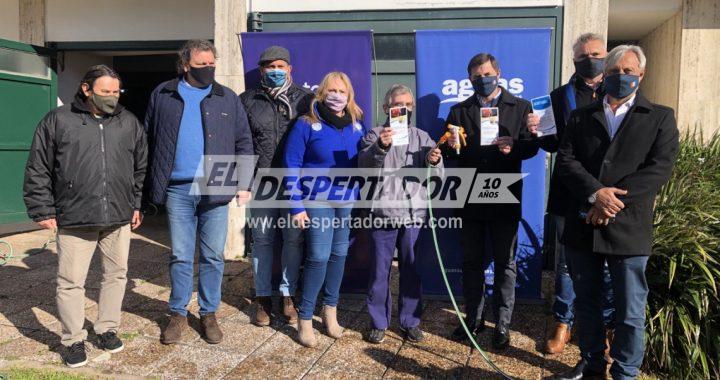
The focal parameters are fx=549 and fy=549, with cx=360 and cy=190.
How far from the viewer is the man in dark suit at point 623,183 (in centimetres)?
290

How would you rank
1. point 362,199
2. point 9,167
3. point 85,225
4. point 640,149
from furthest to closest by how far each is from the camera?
point 9,167
point 362,199
point 85,225
point 640,149

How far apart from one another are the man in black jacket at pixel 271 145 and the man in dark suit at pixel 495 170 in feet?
4.05

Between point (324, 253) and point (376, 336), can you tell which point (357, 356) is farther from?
point (324, 253)

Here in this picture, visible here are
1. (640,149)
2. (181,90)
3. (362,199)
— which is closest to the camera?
(640,149)

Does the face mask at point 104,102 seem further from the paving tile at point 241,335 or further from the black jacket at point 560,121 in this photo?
the black jacket at point 560,121

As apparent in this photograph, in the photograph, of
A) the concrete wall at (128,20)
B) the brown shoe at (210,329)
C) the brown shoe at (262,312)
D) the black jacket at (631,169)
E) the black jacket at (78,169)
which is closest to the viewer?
the black jacket at (631,169)

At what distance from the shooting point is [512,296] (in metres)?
3.95

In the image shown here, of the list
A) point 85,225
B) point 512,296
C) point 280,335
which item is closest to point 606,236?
point 512,296

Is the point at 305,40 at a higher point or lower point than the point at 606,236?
higher

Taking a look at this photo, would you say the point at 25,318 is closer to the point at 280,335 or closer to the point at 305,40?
the point at 280,335

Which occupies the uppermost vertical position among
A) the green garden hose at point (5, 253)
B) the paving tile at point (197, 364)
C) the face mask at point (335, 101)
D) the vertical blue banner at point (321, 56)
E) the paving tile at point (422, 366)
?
the vertical blue banner at point (321, 56)

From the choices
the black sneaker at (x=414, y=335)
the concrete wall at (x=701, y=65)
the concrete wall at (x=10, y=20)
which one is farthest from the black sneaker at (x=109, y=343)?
the concrete wall at (x=701, y=65)

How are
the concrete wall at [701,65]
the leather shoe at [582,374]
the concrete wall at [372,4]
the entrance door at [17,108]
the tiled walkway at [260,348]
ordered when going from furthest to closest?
the entrance door at [17,108] < the concrete wall at [701,65] < the concrete wall at [372,4] < the tiled walkway at [260,348] < the leather shoe at [582,374]

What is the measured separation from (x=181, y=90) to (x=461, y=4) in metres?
3.30
